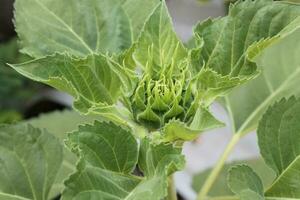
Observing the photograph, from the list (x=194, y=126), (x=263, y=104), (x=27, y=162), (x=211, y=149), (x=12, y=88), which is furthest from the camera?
(x=211, y=149)

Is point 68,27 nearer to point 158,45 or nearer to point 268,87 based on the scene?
point 158,45

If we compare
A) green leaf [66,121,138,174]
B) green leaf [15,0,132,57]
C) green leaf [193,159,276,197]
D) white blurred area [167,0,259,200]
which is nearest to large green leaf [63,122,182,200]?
green leaf [66,121,138,174]

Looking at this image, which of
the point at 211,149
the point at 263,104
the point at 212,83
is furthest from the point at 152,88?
the point at 211,149

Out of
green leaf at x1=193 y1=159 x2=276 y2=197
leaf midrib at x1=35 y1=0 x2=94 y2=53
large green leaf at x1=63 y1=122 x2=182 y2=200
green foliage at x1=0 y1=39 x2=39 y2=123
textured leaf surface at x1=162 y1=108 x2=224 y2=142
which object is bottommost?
large green leaf at x1=63 y1=122 x2=182 y2=200

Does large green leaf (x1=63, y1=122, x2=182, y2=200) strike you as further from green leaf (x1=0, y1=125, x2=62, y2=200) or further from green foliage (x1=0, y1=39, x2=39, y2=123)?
green foliage (x1=0, y1=39, x2=39, y2=123)

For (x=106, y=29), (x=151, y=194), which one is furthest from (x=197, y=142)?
(x=151, y=194)

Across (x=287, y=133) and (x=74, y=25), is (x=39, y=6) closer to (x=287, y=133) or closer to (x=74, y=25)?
(x=74, y=25)
